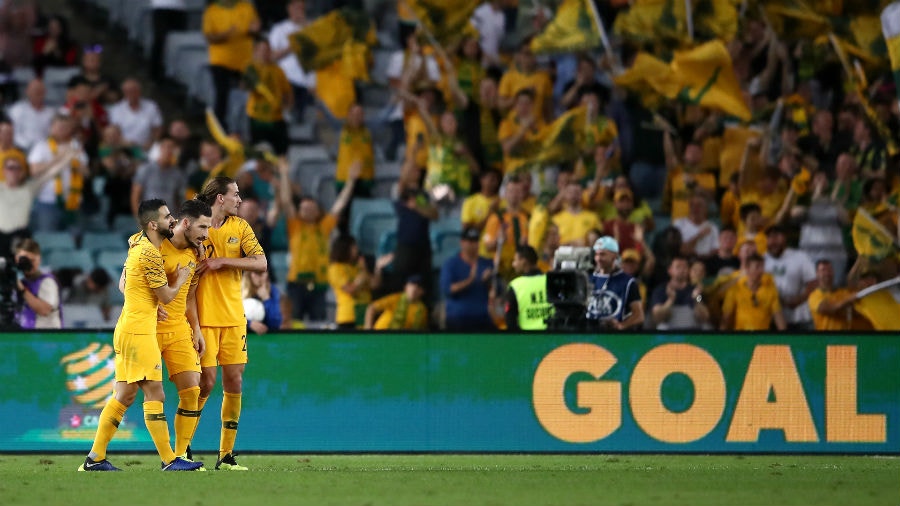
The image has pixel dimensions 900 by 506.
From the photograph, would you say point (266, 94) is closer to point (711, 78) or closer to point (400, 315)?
point (400, 315)

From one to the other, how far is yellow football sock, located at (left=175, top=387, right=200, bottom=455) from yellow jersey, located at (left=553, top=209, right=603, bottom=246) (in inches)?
250

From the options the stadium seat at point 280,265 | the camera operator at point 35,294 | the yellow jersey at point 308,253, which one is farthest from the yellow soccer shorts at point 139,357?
the stadium seat at point 280,265

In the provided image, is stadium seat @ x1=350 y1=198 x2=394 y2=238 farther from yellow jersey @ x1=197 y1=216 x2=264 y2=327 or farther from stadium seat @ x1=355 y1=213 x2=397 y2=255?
yellow jersey @ x1=197 y1=216 x2=264 y2=327

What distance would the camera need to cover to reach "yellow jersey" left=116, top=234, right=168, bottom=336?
11.5 metres

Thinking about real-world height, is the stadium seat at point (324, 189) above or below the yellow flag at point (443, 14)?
below

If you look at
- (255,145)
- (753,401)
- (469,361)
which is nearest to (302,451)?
(469,361)

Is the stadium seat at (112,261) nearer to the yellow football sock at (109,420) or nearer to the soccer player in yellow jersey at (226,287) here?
the soccer player in yellow jersey at (226,287)

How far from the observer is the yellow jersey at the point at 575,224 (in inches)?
695

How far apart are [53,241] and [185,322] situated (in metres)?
8.46

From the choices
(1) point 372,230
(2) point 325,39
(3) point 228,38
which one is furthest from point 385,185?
(3) point 228,38

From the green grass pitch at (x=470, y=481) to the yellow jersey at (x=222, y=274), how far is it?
1.13 metres

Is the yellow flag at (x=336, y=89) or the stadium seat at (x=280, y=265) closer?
the stadium seat at (x=280, y=265)

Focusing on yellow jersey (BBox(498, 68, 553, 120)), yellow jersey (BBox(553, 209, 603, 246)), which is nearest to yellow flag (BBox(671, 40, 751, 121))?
yellow jersey (BBox(498, 68, 553, 120))

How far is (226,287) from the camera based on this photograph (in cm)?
1219
